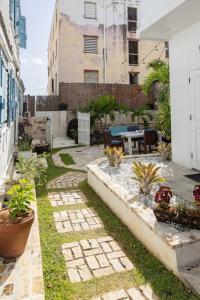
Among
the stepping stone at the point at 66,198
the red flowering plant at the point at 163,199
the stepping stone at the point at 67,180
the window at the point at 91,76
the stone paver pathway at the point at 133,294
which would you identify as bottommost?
the stone paver pathway at the point at 133,294

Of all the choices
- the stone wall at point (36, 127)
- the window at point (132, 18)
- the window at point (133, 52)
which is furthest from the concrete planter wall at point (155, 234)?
the window at point (132, 18)

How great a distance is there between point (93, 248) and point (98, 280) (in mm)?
789

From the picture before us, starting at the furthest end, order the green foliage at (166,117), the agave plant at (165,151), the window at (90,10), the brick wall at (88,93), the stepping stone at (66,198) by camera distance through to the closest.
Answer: the window at (90,10)
the brick wall at (88,93)
the green foliage at (166,117)
the agave plant at (165,151)
the stepping stone at (66,198)

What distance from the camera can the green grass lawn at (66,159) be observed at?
10727mm

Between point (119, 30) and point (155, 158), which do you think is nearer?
point (155, 158)

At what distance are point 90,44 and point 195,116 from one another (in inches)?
668

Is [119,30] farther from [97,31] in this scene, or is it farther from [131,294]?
[131,294]

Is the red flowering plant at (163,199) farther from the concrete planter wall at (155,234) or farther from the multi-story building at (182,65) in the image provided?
the multi-story building at (182,65)

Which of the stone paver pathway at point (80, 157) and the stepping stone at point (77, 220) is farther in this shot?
the stone paver pathway at point (80, 157)

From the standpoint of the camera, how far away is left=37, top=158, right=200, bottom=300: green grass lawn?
9.87 feet

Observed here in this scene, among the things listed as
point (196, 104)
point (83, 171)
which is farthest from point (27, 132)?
point (196, 104)

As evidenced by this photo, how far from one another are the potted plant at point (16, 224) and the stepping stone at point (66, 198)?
2.41 metres

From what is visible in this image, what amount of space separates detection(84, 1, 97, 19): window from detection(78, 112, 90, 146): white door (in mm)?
10068

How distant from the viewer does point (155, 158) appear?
8602mm
